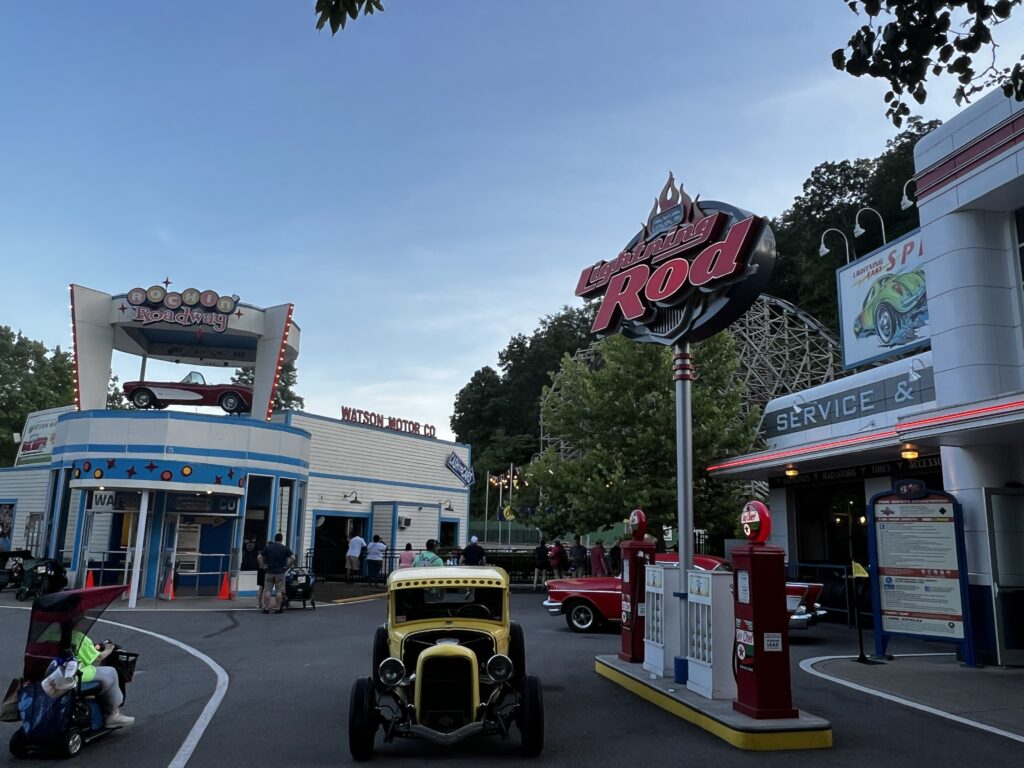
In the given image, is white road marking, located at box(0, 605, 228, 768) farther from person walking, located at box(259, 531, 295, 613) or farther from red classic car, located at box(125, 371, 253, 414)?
red classic car, located at box(125, 371, 253, 414)

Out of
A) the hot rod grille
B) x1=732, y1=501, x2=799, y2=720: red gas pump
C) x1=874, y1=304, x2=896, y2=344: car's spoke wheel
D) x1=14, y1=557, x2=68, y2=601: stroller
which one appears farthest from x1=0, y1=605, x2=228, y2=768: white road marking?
x1=874, y1=304, x2=896, y2=344: car's spoke wheel

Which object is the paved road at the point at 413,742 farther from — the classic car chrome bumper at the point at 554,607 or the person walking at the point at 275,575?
the person walking at the point at 275,575

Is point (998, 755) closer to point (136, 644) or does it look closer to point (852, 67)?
point (852, 67)

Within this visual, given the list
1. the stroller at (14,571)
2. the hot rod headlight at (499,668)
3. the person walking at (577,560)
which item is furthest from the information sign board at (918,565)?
the stroller at (14,571)

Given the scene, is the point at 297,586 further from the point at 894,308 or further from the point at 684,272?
the point at 894,308

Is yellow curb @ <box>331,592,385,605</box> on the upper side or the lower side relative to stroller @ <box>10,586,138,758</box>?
lower

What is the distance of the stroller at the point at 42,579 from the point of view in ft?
62.8

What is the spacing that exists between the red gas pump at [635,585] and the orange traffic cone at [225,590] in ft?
44.6

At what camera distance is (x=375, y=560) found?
26172mm

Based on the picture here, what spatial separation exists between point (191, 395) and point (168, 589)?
8.33 meters

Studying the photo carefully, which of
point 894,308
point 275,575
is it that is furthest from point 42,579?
point 894,308

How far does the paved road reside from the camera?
21.9 ft

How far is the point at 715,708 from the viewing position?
25.7 ft

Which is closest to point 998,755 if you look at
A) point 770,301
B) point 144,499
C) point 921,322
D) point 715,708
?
point 715,708
